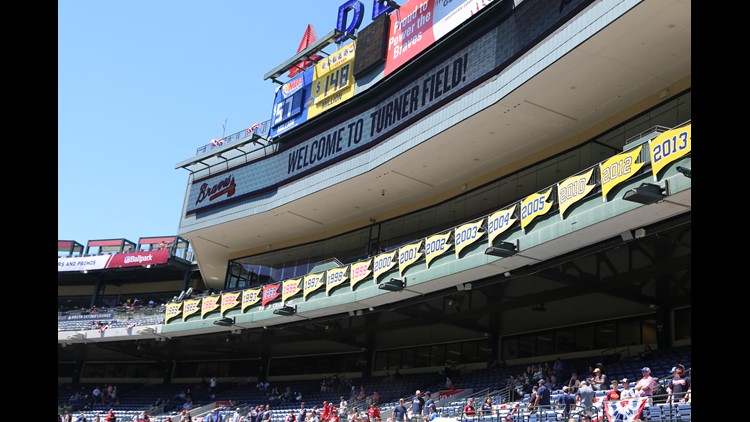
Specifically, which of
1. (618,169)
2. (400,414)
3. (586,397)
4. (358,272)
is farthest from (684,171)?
(358,272)

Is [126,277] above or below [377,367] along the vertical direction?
A: above

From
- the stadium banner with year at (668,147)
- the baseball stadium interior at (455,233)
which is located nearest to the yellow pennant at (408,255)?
the baseball stadium interior at (455,233)

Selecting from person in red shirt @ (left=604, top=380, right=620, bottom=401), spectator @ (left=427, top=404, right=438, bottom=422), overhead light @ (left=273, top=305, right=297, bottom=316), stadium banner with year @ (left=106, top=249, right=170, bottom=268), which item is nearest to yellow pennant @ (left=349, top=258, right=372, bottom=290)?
overhead light @ (left=273, top=305, right=297, bottom=316)

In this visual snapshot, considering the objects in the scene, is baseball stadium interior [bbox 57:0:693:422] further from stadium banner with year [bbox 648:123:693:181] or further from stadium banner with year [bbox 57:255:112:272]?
stadium banner with year [bbox 57:255:112:272]

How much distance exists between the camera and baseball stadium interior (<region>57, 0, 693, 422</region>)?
19812 millimetres

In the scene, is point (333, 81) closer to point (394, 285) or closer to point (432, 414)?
point (394, 285)

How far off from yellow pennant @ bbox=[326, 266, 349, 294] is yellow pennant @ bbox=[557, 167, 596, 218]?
11.5m

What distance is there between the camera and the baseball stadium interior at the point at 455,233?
19.8 metres

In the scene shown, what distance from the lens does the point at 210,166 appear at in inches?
1585
